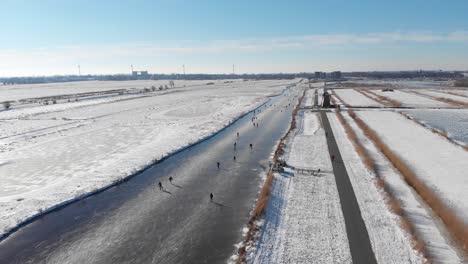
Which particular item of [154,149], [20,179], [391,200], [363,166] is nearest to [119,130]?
[154,149]

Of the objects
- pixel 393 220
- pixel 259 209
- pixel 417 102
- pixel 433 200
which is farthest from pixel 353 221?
pixel 417 102

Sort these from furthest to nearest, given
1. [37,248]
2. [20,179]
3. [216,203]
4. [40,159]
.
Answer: [40,159] → [20,179] → [216,203] → [37,248]

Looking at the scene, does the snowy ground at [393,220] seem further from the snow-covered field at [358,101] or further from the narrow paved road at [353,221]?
the snow-covered field at [358,101]

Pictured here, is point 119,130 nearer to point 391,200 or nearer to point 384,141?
point 384,141

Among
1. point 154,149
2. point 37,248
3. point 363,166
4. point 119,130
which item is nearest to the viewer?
point 37,248

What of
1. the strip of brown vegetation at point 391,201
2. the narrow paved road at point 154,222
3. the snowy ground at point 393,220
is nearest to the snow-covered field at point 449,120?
the strip of brown vegetation at point 391,201

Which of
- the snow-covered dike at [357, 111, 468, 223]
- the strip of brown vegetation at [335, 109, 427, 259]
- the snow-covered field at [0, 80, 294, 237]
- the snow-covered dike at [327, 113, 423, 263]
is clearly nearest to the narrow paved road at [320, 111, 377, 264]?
the snow-covered dike at [327, 113, 423, 263]
